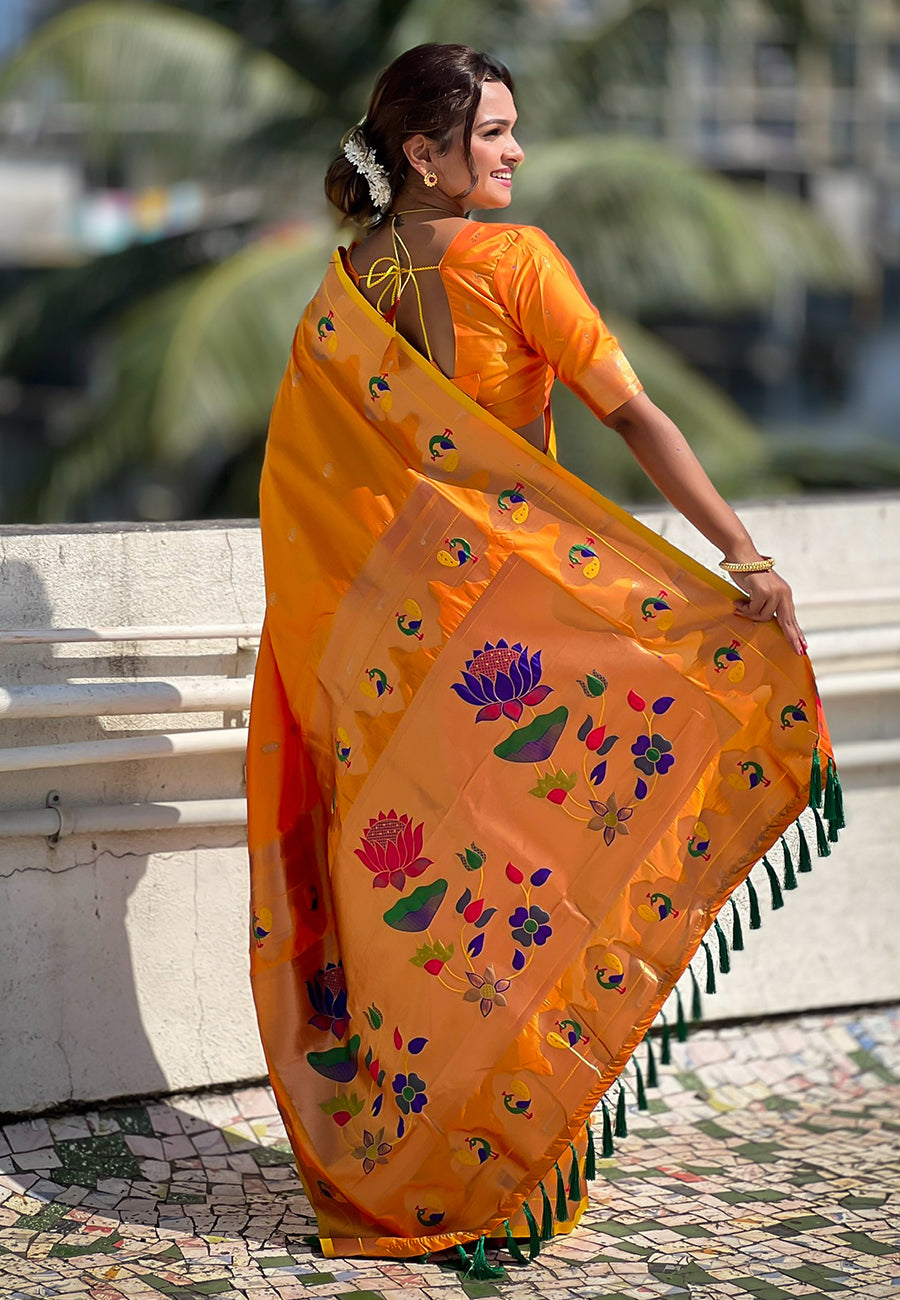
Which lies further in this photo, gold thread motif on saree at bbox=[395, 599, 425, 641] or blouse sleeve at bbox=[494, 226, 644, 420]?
gold thread motif on saree at bbox=[395, 599, 425, 641]

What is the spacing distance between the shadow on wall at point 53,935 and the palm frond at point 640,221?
24.7 ft

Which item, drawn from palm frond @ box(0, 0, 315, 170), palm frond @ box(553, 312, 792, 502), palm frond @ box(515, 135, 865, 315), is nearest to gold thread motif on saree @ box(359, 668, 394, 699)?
palm frond @ box(553, 312, 792, 502)

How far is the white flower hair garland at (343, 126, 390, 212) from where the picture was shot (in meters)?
2.55

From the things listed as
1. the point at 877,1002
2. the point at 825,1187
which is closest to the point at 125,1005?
the point at 825,1187

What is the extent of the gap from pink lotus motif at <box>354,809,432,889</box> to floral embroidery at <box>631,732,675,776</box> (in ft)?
1.13

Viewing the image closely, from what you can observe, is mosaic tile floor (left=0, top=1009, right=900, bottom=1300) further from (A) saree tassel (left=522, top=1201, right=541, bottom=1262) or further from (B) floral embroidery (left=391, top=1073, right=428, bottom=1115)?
(B) floral embroidery (left=391, top=1073, right=428, bottom=1115)

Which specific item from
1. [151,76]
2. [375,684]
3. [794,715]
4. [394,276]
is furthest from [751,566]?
[151,76]

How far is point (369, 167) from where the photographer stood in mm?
2559

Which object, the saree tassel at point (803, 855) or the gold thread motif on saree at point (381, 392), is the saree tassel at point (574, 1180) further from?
the gold thread motif on saree at point (381, 392)

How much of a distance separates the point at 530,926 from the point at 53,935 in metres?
0.98

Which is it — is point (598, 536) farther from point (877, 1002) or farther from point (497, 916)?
point (877, 1002)

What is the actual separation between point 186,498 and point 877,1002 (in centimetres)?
1100

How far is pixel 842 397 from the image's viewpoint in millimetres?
20812

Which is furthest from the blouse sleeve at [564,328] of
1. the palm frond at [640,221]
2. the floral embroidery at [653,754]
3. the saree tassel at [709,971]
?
the palm frond at [640,221]
